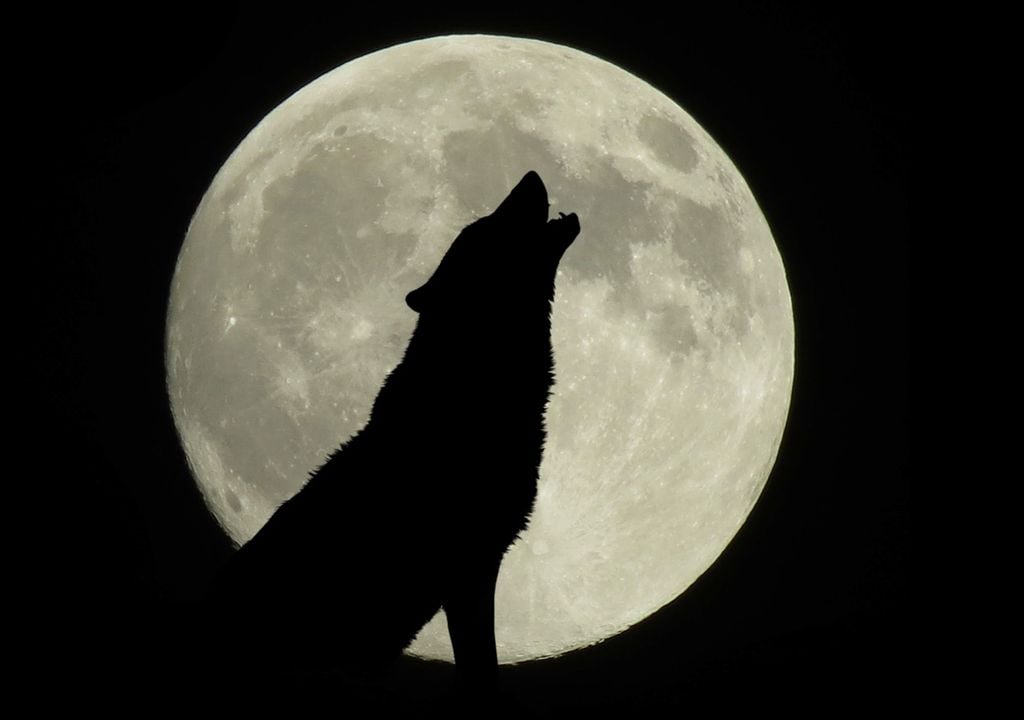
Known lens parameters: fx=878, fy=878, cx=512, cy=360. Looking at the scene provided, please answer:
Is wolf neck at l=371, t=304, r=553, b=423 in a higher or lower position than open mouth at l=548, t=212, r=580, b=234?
lower

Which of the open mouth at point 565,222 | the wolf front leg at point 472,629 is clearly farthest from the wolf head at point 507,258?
A: the wolf front leg at point 472,629

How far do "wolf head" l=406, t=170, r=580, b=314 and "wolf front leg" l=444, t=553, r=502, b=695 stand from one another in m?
1.07

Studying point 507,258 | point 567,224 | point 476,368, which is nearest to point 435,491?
point 476,368

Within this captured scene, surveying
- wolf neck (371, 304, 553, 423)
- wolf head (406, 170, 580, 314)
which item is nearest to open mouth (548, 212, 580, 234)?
wolf head (406, 170, 580, 314)

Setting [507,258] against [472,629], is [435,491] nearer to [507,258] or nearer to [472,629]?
[472,629]

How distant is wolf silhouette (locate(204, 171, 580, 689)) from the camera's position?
3.35m

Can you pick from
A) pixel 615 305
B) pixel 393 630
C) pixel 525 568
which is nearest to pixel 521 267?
pixel 615 305

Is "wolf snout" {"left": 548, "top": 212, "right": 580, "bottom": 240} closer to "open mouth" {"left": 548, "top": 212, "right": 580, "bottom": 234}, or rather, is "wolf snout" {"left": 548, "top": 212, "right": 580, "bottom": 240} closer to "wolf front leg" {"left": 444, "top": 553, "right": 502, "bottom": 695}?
"open mouth" {"left": 548, "top": 212, "right": 580, "bottom": 234}

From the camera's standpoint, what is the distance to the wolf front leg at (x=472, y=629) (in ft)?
11.2

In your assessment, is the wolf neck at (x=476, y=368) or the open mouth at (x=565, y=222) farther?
the open mouth at (x=565, y=222)

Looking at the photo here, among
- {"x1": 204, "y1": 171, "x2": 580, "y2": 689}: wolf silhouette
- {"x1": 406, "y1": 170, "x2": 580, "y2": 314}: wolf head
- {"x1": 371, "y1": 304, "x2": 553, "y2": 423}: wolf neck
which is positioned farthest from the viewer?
{"x1": 406, "y1": 170, "x2": 580, "y2": 314}: wolf head

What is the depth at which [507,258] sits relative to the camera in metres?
3.67

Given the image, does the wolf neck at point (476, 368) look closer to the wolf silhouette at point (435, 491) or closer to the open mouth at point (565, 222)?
the wolf silhouette at point (435, 491)

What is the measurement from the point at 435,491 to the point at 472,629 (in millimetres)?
582
